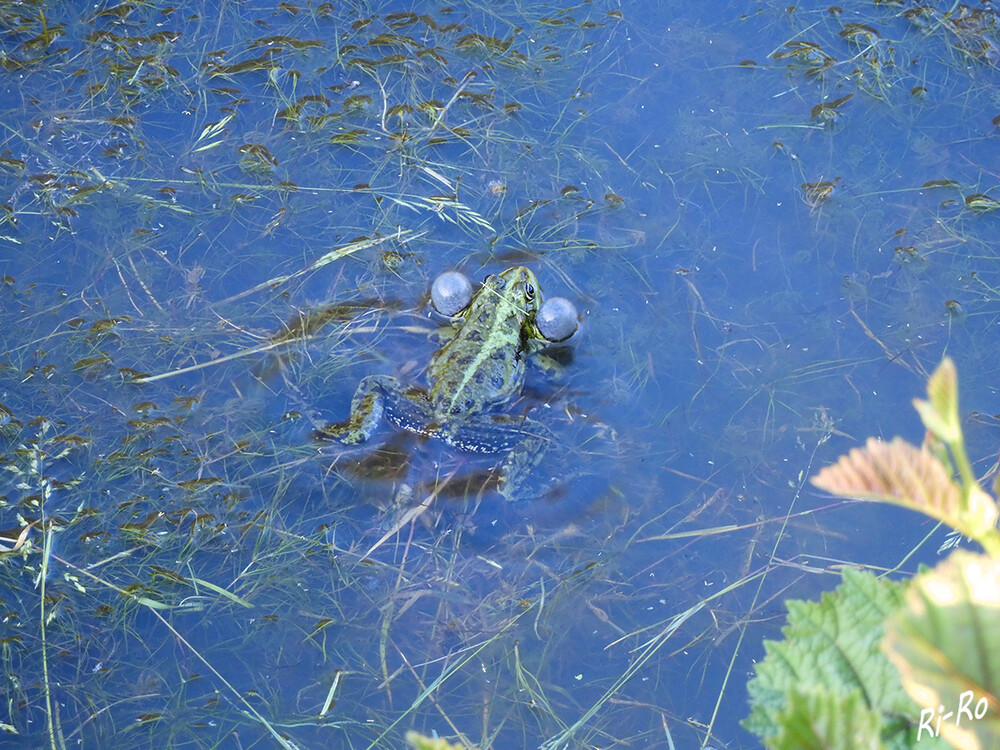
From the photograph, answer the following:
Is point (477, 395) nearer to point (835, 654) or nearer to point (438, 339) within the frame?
point (438, 339)

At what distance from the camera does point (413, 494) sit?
153 inches

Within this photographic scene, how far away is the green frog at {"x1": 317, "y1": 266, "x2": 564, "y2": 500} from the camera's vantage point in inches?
160

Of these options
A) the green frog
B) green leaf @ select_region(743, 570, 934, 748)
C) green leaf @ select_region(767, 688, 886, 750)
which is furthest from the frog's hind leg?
green leaf @ select_region(767, 688, 886, 750)

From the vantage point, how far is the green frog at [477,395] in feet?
13.3

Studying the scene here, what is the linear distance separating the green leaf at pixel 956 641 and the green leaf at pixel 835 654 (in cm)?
63

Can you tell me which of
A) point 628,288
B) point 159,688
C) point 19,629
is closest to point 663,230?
point 628,288

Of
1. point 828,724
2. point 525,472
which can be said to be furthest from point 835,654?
point 525,472

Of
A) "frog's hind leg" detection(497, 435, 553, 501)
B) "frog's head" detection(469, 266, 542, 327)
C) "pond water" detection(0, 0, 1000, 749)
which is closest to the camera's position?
"pond water" detection(0, 0, 1000, 749)

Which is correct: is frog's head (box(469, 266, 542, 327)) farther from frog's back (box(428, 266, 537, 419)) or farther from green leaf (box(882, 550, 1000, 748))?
green leaf (box(882, 550, 1000, 748))

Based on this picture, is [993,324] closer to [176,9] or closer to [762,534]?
[762,534]

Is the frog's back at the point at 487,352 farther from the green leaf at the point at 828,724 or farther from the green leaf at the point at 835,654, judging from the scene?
the green leaf at the point at 828,724

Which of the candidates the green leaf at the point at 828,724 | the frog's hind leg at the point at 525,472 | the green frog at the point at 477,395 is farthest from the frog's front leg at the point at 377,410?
the green leaf at the point at 828,724

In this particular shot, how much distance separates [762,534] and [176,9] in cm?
500

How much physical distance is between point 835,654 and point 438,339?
3065mm
